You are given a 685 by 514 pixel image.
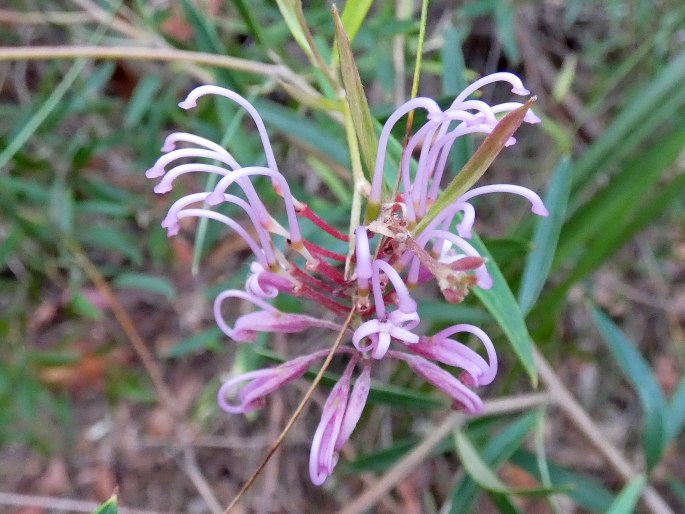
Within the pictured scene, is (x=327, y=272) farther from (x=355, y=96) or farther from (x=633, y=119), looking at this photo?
(x=633, y=119)

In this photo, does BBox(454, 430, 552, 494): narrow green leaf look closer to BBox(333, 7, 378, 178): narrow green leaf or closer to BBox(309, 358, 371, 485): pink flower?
BBox(309, 358, 371, 485): pink flower

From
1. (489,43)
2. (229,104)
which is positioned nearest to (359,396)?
(229,104)

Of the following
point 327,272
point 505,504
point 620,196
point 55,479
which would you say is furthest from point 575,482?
point 55,479

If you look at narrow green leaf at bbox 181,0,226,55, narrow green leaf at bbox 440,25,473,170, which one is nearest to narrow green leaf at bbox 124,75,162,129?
narrow green leaf at bbox 181,0,226,55

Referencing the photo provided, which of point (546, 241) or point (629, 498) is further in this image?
point (629, 498)

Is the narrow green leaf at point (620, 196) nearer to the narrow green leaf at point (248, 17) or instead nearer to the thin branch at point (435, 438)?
the thin branch at point (435, 438)

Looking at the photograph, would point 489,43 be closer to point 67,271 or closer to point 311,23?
point 311,23
